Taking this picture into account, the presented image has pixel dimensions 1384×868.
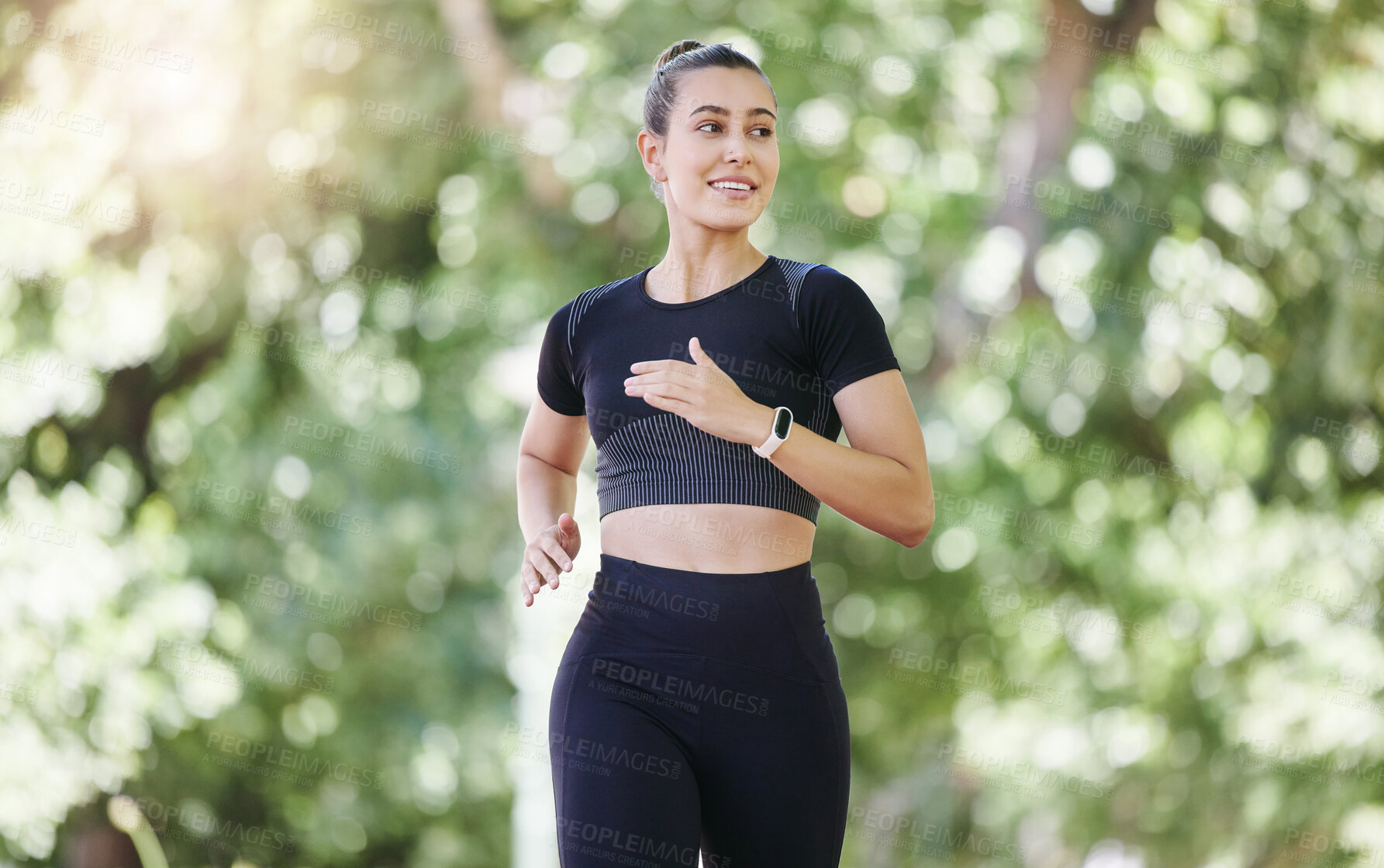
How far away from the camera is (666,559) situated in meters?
1.45

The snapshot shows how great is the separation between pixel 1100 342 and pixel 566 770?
367cm

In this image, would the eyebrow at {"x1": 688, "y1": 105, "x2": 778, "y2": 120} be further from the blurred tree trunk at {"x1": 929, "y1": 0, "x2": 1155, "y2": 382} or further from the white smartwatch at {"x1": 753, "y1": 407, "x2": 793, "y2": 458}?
the blurred tree trunk at {"x1": 929, "y1": 0, "x2": 1155, "y2": 382}

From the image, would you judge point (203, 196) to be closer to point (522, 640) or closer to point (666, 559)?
point (522, 640)

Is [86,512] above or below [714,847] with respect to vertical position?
below

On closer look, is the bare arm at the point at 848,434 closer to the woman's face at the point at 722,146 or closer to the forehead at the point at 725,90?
the woman's face at the point at 722,146

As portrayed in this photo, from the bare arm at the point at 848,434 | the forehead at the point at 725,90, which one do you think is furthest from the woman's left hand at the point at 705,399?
the forehead at the point at 725,90

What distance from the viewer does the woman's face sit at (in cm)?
150

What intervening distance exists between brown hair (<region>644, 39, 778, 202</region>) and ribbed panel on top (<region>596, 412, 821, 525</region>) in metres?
0.41

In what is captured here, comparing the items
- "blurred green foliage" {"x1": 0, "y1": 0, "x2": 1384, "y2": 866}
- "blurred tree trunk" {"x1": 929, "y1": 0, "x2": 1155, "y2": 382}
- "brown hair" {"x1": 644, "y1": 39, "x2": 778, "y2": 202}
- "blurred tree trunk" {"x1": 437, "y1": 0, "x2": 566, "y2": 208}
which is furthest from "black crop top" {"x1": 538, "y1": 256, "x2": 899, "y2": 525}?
"blurred tree trunk" {"x1": 437, "y1": 0, "x2": 566, "y2": 208}

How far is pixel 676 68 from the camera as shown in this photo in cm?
157

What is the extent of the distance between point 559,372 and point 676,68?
1.47 feet

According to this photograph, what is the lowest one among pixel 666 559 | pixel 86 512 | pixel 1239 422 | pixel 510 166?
pixel 86 512

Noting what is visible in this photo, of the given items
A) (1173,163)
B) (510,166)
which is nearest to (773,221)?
(510,166)

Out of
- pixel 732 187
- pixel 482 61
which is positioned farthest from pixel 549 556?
pixel 482 61
